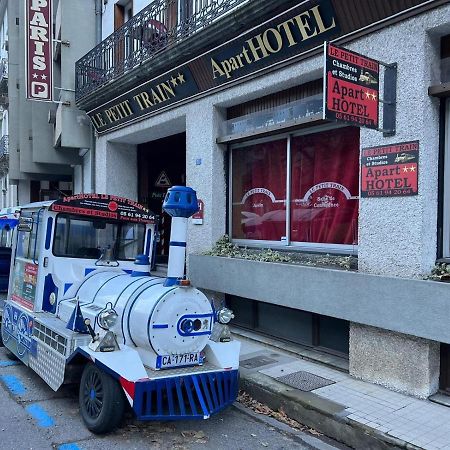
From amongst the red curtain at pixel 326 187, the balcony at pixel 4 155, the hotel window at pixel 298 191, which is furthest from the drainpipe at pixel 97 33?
the balcony at pixel 4 155

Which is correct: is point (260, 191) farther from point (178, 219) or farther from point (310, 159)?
point (178, 219)

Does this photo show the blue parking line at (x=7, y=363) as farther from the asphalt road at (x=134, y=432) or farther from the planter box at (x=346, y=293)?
the planter box at (x=346, y=293)

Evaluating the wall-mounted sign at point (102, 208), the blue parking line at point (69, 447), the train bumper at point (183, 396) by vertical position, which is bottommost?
the blue parking line at point (69, 447)

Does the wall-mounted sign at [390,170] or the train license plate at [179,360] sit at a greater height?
the wall-mounted sign at [390,170]

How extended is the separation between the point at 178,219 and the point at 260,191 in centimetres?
341

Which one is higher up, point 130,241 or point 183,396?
point 130,241

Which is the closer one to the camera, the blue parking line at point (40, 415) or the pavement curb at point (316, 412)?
the pavement curb at point (316, 412)

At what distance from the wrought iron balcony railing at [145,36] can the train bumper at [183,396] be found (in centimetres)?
480

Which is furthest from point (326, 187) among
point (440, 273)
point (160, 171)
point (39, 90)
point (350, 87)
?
point (39, 90)

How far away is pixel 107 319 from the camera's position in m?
4.16

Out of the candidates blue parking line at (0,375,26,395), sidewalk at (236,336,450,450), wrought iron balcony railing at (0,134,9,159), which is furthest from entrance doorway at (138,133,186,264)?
wrought iron balcony railing at (0,134,9,159)

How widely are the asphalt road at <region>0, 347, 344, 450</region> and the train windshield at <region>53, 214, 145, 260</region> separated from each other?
1656 millimetres

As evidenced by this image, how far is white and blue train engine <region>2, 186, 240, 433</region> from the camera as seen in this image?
4.10 m

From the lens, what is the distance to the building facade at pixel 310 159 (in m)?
4.82
